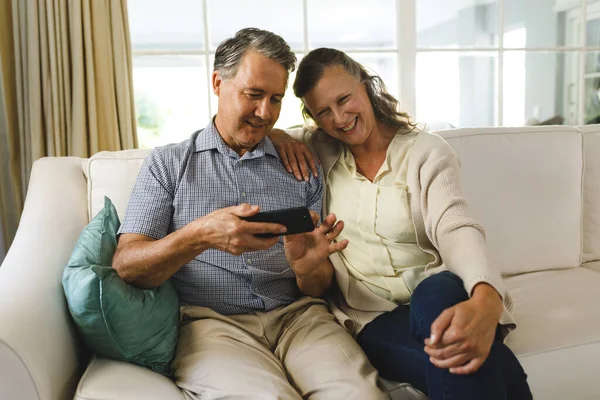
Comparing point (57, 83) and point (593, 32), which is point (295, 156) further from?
point (593, 32)

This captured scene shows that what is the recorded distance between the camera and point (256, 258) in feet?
4.98

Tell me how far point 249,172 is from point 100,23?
103 centimetres

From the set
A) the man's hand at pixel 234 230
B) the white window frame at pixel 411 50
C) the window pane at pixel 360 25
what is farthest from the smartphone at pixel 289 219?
the window pane at pixel 360 25

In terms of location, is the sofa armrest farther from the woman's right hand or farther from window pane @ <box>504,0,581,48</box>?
window pane @ <box>504,0,581,48</box>

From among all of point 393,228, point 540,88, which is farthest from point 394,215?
point 540,88

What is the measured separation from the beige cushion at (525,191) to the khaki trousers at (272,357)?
0.68 m

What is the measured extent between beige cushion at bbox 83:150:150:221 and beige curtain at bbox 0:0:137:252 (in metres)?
0.51

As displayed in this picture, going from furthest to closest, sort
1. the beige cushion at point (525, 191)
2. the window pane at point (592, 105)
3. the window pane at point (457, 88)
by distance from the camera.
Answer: the window pane at point (592, 105) < the window pane at point (457, 88) < the beige cushion at point (525, 191)

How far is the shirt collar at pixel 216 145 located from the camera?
1.58 metres

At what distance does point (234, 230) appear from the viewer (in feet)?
3.95

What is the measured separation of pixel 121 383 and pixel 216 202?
1.72ft

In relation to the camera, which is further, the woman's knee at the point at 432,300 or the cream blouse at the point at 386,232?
the cream blouse at the point at 386,232

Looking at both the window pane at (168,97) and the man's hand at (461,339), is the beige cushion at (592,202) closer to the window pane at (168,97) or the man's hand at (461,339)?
the man's hand at (461,339)

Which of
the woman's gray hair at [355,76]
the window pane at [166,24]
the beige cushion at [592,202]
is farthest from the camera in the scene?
the window pane at [166,24]
